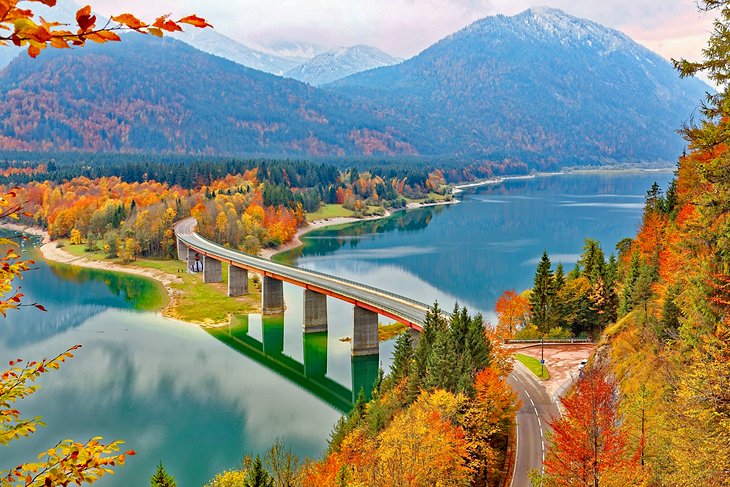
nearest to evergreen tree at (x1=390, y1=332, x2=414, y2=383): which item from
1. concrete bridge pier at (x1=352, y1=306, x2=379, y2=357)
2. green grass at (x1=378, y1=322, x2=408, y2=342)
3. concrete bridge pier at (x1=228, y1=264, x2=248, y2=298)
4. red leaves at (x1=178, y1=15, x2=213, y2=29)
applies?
concrete bridge pier at (x1=352, y1=306, x2=379, y2=357)

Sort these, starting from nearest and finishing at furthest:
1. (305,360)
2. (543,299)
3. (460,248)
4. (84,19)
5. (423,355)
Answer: (84,19)
(423,355)
(543,299)
(305,360)
(460,248)

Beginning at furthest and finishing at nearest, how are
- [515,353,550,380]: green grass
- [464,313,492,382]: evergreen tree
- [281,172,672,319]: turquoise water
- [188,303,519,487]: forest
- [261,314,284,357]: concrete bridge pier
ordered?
[281,172,672,319]: turquoise water → [261,314,284,357]: concrete bridge pier → [515,353,550,380]: green grass → [464,313,492,382]: evergreen tree → [188,303,519,487]: forest

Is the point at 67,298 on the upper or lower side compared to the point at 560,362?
lower

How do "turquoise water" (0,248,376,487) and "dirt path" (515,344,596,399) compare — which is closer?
"turquoise water" (0,248,376,487)

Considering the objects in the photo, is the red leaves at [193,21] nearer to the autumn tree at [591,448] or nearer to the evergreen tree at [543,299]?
the autumn tree at [591,448]

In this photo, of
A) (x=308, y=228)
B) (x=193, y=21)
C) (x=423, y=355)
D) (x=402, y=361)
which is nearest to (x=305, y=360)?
(x=402, y=361)

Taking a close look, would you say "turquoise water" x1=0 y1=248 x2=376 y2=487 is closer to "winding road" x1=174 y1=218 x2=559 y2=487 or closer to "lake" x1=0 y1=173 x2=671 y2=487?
"lake" x1=0 y1=173 x2=671 y2=487

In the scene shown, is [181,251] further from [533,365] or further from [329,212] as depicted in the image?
[533,365]

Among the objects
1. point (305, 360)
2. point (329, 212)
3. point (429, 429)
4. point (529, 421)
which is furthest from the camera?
point (329, 212)

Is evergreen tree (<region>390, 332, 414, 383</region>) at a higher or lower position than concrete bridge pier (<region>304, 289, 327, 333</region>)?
higher
